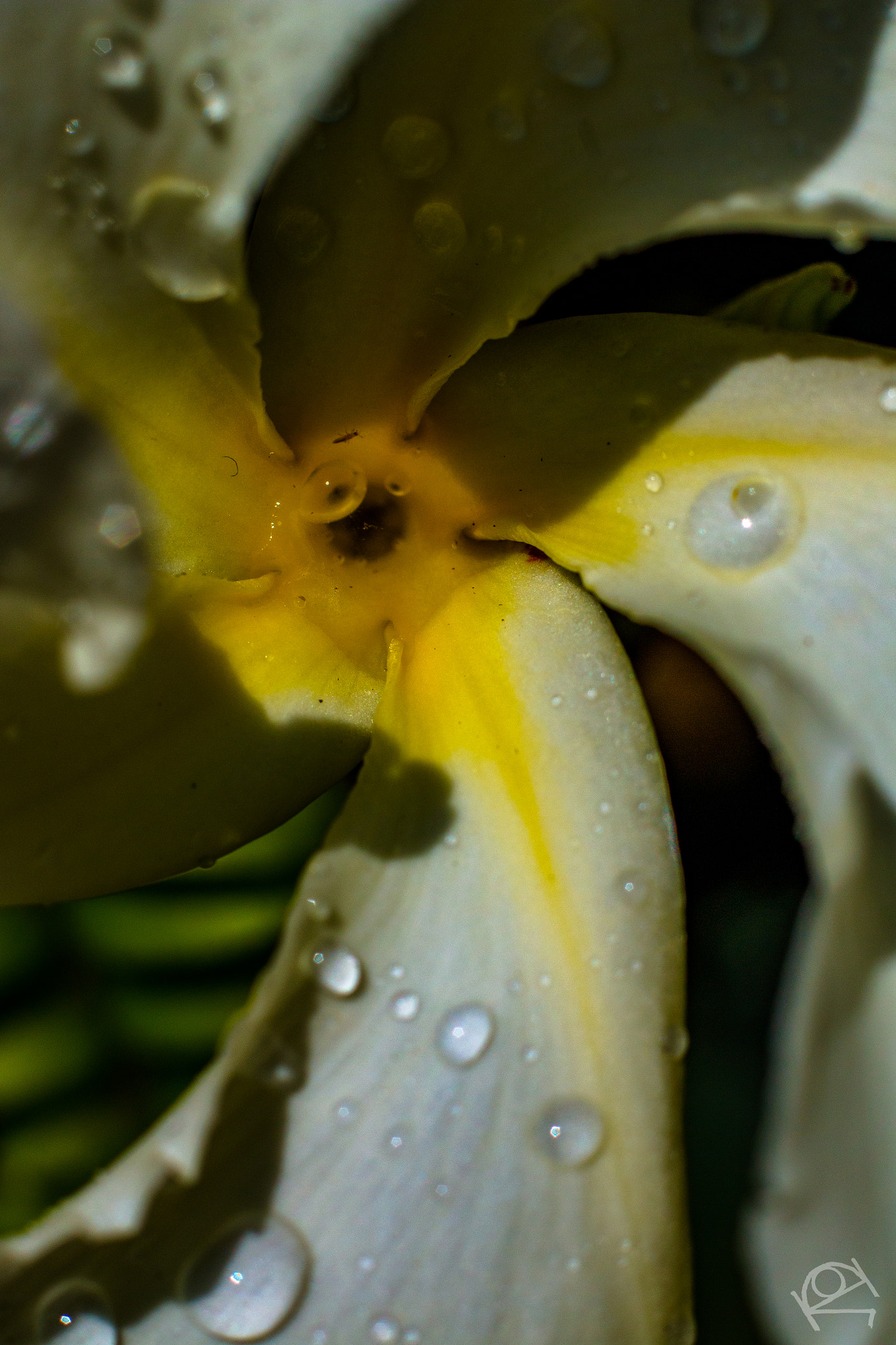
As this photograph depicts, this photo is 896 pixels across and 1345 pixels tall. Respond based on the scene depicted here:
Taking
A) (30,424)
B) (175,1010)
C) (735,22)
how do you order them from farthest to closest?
1. (175,1010)
2. (735,22)
3. (30,424)

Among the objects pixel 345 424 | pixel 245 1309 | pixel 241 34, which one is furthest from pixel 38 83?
pixel 245 1309

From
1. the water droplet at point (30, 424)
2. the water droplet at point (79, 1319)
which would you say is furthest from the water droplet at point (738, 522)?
the water droplet at point (79, 1319)

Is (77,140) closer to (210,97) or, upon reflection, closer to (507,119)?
(210,97)

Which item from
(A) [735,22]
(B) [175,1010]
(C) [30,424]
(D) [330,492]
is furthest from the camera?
(B) [175,1010]

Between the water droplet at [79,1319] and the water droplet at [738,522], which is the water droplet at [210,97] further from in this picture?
the water droplet at [79,1319]

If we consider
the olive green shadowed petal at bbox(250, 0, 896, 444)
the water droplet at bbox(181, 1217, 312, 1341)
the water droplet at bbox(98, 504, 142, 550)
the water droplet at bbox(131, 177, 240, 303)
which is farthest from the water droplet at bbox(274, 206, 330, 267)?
the water droplet at bbox(181, 1217, 312, 1341)

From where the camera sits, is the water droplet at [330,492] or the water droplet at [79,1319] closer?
the water droplet at [79,1319]

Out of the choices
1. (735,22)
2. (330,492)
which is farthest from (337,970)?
(735,22)
